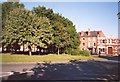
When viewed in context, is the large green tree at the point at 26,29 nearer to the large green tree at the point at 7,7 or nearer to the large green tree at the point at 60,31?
the large green tree at the point at 60,31

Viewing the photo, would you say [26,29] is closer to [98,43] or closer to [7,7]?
[7,7]

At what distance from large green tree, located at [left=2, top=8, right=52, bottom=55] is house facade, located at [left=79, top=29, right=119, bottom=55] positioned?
143 ft

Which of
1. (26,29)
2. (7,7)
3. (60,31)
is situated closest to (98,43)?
(60,31)

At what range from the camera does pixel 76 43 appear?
68312mm

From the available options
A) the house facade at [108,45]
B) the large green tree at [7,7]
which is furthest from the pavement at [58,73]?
the house facade at [108,45]

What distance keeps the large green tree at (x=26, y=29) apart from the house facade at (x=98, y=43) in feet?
143

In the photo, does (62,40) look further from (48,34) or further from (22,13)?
(22,13)

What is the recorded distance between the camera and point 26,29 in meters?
49.2

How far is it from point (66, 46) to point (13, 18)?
57.6 ft

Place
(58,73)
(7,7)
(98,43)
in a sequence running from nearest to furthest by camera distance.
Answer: (58,73) → (7,7) → (98,43)

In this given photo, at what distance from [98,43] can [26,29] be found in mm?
51218

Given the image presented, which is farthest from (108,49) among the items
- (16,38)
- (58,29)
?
(16,38)

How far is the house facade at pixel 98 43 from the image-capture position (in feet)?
301

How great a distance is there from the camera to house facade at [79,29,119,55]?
3615 inches
